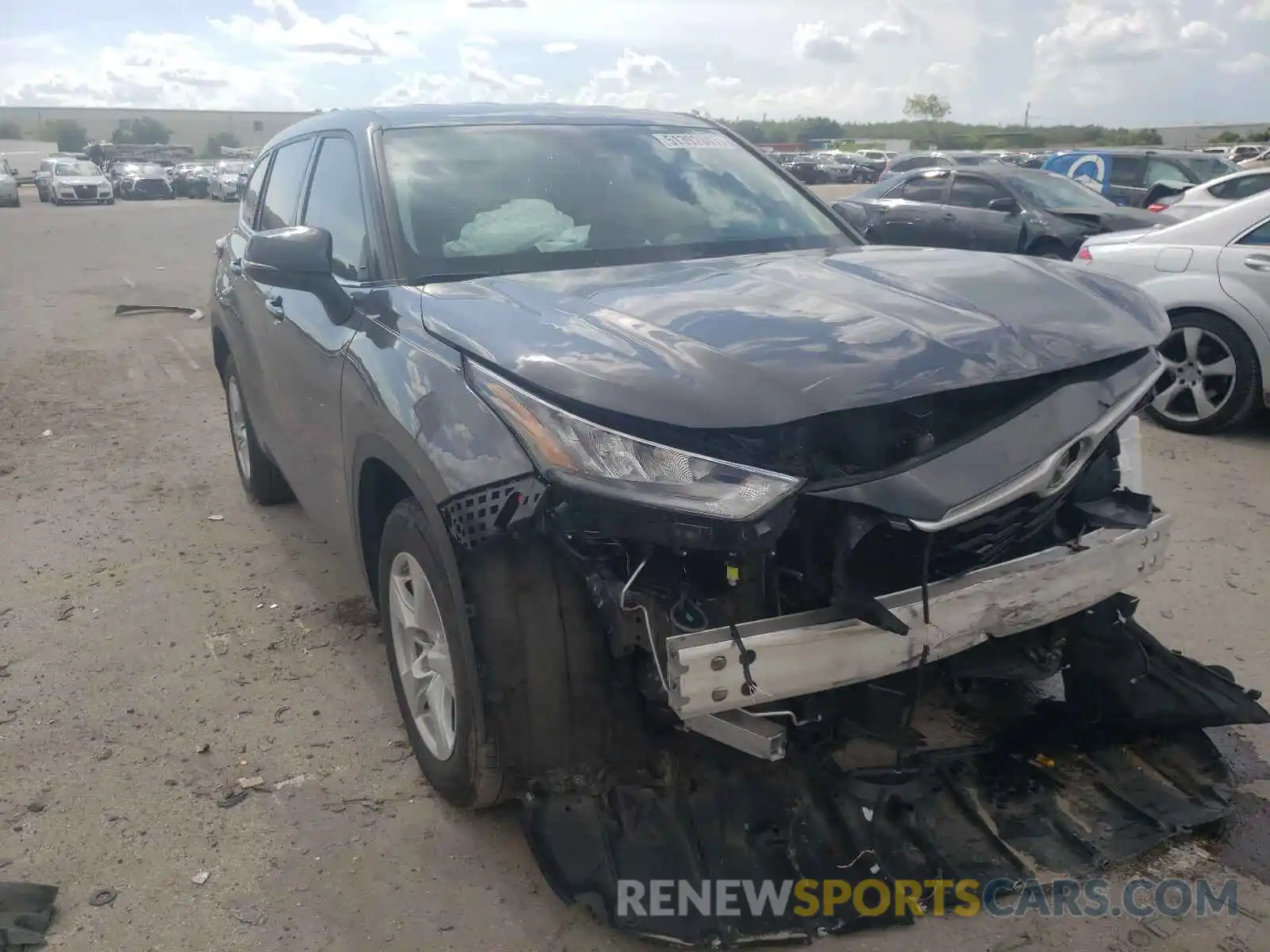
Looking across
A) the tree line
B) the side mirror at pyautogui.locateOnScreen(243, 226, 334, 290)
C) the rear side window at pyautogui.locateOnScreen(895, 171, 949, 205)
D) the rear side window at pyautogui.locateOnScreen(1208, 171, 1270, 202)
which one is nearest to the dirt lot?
the side mirror at pyautogui.locateOnScreen(243, 226, 334, 290)

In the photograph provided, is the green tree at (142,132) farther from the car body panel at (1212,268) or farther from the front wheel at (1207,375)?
the front wheel at (1207,375)

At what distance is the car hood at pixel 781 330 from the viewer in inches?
88.0

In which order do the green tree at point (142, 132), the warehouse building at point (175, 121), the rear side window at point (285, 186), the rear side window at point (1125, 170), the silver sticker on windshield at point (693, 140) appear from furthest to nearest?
the warehouse building at point (175, 121), the green tree at point (142, 132), the rear side window at point (1125, 170), the rear side window at point (285, 186), the silver sticker on windshield at point (693, 140)

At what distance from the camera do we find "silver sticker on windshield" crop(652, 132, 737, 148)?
13.2ft

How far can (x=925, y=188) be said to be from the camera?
43.9 ft

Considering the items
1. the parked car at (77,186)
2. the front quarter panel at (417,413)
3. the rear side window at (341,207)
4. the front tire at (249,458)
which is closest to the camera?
the front quarter panel at (417,413)

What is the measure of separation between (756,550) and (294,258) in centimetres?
177

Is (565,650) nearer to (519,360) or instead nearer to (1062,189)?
(519,360)

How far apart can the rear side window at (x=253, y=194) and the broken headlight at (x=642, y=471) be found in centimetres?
334

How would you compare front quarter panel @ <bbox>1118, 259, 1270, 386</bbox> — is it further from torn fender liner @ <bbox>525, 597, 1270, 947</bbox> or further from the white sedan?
torn fender liner @ <bbox>525, 597, 1270, 947</bbox>

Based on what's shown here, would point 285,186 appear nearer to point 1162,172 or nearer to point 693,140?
point 693,140

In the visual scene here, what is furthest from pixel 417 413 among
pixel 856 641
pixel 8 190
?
pixel 8 190

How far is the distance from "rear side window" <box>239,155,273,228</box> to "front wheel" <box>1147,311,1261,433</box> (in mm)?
4964

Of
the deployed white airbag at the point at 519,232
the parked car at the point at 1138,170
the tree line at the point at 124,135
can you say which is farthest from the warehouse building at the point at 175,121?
the deployed white airbag at the point at 519,232
